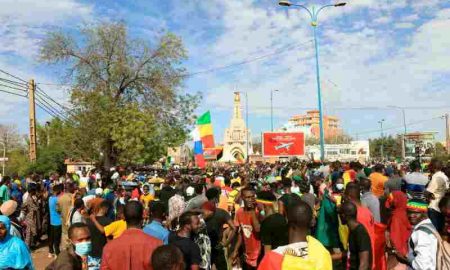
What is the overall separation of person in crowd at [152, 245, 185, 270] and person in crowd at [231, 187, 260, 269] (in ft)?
9.73

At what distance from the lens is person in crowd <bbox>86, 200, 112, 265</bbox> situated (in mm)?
5387

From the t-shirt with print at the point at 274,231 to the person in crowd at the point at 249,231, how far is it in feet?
2.09

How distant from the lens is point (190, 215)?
4488mm

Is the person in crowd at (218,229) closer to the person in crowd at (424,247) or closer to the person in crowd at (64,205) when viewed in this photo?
the person in crowd at (424,247)

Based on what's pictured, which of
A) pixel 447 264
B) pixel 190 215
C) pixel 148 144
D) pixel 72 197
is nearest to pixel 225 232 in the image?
pixel 190 215

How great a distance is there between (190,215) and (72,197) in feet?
17.3

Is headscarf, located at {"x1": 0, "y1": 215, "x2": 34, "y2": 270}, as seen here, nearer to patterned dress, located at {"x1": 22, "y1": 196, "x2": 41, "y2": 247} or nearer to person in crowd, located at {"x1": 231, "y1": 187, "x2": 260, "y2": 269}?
person in crowd, located at {"x1": 231, "y1": 187, "x2": 260, "y2": 269}

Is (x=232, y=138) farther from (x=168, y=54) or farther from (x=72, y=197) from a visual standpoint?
(x=72, y=197)

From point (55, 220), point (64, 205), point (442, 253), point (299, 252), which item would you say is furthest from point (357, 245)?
point (55, 220)

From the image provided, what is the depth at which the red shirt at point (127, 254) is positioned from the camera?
3.79m

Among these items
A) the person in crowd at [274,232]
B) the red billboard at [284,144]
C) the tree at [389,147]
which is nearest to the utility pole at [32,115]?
the person in crowd at [274,232]

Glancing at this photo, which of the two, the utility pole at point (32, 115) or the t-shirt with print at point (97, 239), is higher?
the utility pole at point (32, 115)

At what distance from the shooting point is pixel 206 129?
2734 cm

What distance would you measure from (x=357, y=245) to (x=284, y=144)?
4169cm
